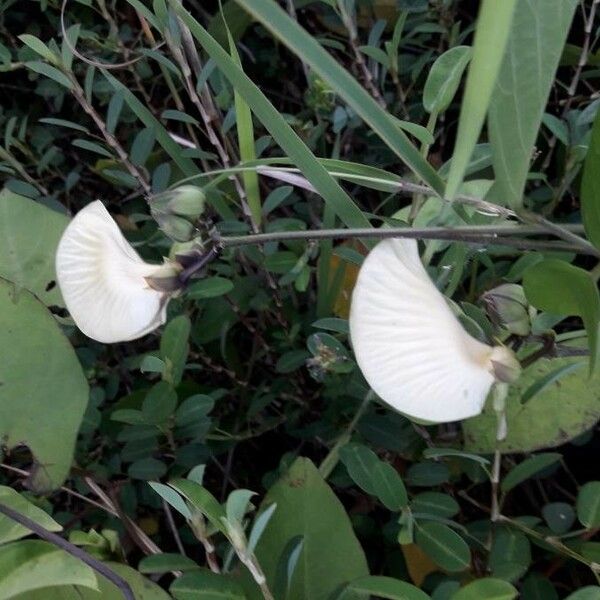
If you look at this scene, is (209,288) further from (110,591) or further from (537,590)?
(537,590)

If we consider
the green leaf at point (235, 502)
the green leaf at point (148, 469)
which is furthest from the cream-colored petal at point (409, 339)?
the green leaf at point (148, 469)

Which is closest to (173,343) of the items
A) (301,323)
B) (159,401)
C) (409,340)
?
(159,401)

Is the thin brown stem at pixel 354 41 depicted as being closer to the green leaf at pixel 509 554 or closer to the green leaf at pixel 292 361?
the green leaf at pixel 292 361

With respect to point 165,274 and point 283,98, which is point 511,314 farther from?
point 283,98

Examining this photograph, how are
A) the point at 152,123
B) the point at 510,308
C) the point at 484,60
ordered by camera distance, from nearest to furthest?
the point at 484,60, the point at 510,308, the point at 152,123

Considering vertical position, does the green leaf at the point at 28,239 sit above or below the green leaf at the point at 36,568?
above

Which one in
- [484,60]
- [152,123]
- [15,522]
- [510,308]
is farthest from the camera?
[152,123]

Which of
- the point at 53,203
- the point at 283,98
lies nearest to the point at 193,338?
the point at 53,203
